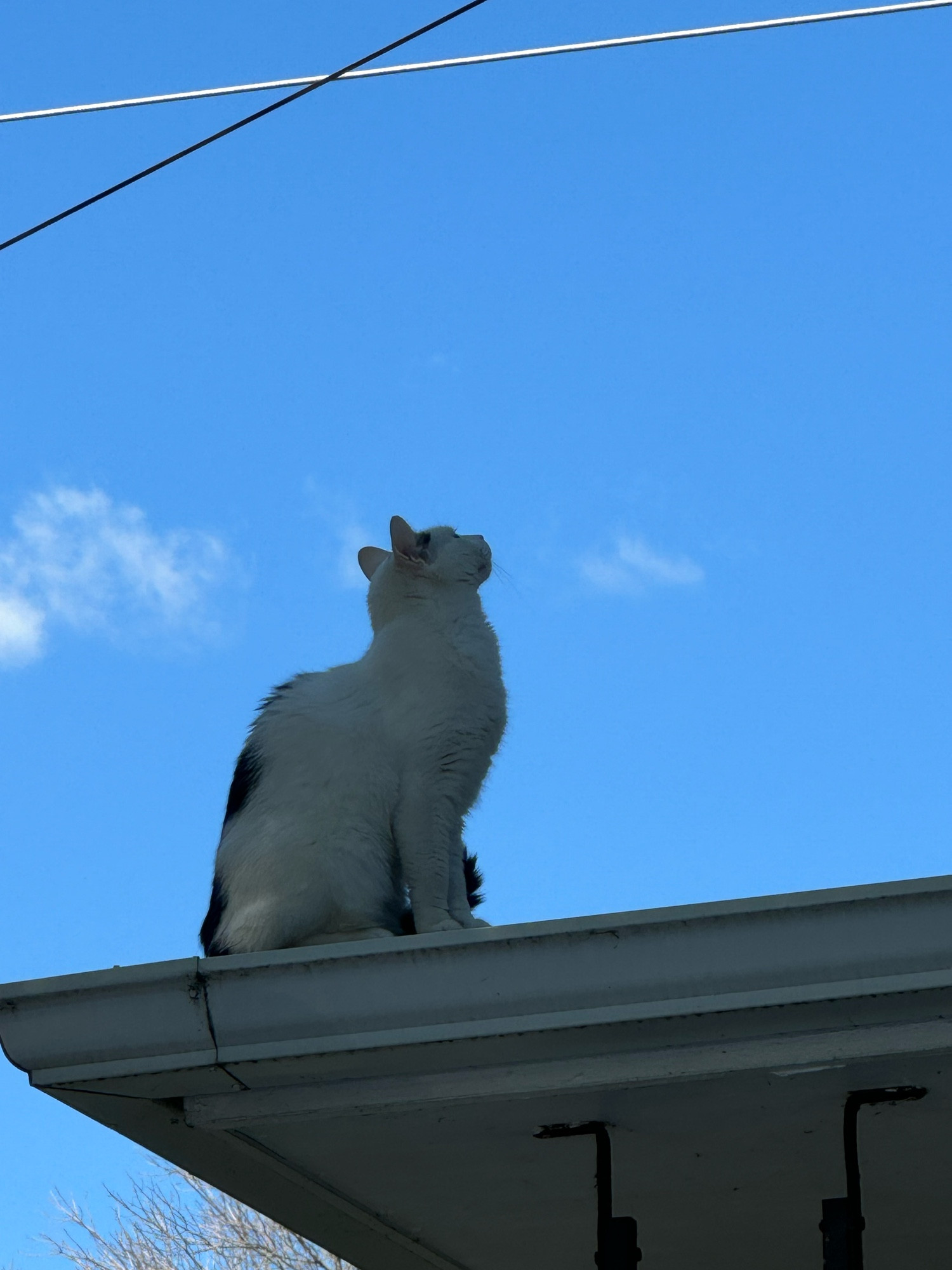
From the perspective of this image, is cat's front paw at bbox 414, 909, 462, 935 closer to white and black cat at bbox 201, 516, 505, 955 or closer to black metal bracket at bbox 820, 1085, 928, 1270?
white and black cat at bbox 201, 516, 505, 955

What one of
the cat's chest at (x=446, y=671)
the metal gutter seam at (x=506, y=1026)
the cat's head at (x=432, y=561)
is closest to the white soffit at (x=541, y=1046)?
the metal gutter seam at (x=506, y=1026)

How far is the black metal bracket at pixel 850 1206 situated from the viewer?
263 centimetres

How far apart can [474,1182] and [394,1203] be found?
228 millimetres

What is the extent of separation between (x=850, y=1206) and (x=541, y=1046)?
25.8 inches

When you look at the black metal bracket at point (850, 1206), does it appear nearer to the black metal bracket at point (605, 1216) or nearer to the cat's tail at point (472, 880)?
the black metal bracket at point (605, 1216)

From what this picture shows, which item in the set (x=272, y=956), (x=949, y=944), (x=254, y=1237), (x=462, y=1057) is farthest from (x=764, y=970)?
(x=254, y=1237)

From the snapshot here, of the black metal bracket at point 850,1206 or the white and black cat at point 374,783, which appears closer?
the black metal bracket at point 850,1206

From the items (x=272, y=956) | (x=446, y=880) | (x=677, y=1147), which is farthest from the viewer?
(x=446, y=880)

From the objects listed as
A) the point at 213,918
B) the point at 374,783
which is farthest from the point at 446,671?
the point at 213,918

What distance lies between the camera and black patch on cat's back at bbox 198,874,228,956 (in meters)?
3.53

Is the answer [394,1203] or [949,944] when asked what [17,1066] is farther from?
[949,944]

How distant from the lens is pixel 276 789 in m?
3.60

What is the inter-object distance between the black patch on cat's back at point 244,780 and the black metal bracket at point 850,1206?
5.40 feet

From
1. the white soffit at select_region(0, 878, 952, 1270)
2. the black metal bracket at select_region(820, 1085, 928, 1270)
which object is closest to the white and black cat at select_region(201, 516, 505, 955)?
the white soffit at select_region(0, 878, 952, 1270)
